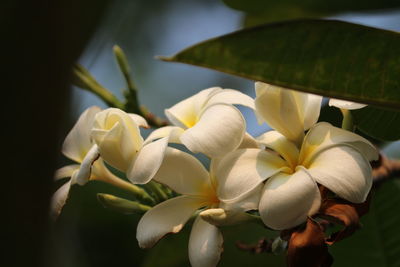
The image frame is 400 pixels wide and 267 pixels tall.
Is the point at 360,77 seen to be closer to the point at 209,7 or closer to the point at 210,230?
the point at 210,230

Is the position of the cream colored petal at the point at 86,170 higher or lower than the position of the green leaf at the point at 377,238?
higher

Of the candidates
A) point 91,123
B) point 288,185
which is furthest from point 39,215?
point 91,123

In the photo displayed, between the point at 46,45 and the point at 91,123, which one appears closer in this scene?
the point at 46,45

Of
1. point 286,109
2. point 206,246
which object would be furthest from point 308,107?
point 206,246

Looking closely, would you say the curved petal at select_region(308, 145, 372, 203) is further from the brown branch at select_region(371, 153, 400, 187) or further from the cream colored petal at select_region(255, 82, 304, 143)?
the brown branch at select_region(371, 153, 400, 187)

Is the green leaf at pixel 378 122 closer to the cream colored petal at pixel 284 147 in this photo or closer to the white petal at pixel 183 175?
the cream colored petal at pixel 284 147

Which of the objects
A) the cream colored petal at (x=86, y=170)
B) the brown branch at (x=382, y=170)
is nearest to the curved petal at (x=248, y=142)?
the cream colored petal at (x=86, y=170)
